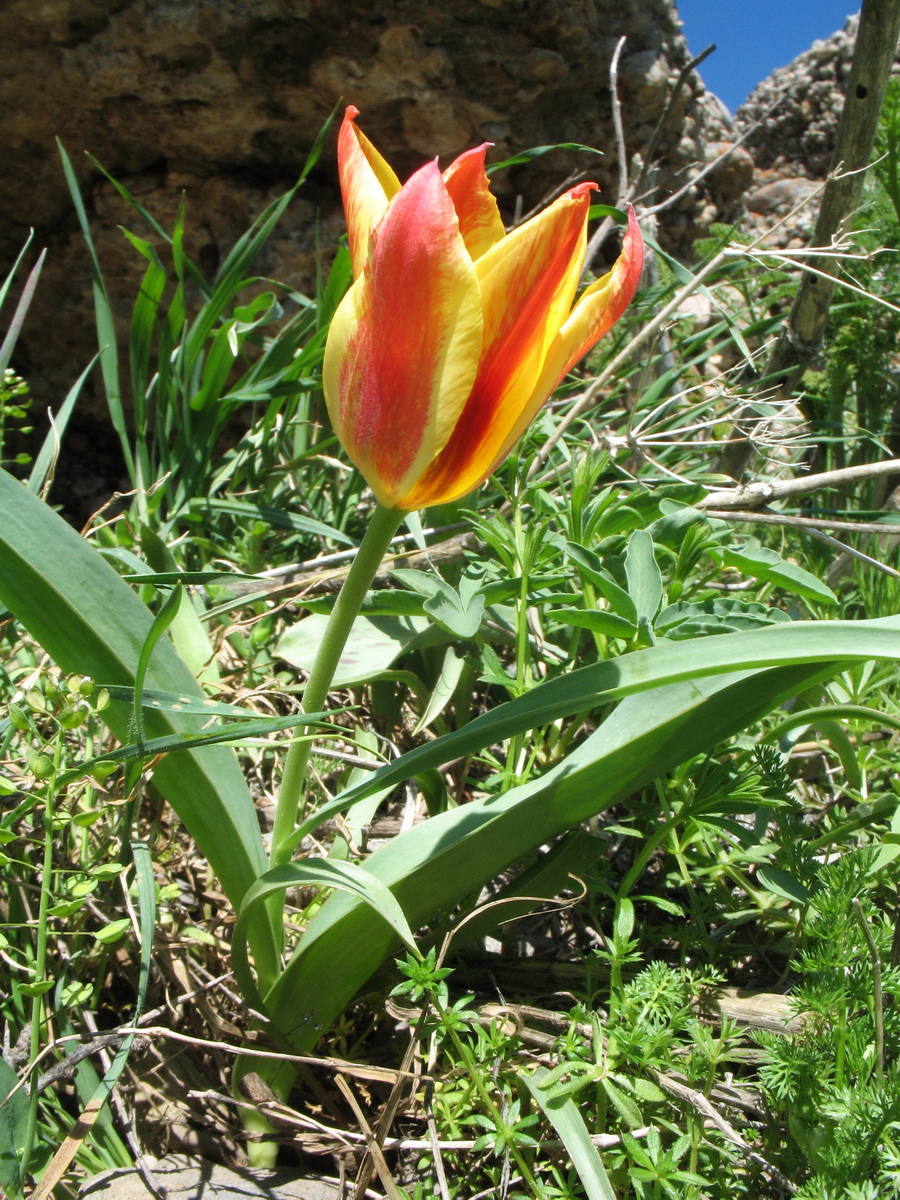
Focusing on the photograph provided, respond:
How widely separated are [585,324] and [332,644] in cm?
38

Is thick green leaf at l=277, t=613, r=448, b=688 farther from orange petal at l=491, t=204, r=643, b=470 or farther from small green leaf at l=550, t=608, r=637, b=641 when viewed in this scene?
orange petal at l=491, t=204, r=643, b=470

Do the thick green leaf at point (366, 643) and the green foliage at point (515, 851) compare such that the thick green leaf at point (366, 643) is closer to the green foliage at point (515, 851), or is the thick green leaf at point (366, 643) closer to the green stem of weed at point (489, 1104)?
the green foliage at point (515, 851)

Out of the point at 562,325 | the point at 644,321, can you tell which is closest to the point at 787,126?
the point at 644,321

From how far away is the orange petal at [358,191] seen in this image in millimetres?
726

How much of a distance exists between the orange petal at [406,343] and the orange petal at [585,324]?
71 millimetres

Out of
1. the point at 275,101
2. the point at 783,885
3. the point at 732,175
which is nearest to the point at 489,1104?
the point at 783,885

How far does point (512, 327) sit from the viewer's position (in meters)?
0.72

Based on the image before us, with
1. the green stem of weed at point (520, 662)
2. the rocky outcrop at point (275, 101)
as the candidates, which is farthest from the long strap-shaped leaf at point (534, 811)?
the rocky outcrop at point (275, 101)

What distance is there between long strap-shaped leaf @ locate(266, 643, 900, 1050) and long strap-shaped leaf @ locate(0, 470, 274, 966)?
0.43 feet

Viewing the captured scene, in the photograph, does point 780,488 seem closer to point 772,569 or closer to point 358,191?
point 772,569

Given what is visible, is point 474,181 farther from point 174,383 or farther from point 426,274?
point 174,383

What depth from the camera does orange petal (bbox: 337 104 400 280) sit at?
0.73 m

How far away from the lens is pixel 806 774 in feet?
4.81

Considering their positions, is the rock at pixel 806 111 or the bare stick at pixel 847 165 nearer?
the bare stick at pixel 847 165
